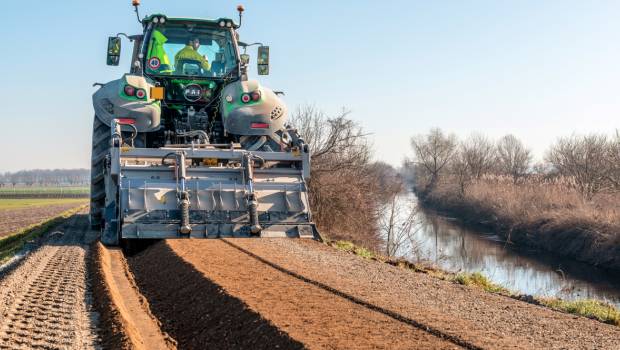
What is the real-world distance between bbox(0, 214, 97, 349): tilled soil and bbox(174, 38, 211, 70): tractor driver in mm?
4298

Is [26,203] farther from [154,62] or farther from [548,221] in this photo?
[154,62]

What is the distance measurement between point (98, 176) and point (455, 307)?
6.64 meters

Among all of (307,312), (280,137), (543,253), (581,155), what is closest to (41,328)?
(307,312)

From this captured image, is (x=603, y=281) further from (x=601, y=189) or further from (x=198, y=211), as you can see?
(x=601, y=189)

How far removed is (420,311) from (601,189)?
30727 millimetres

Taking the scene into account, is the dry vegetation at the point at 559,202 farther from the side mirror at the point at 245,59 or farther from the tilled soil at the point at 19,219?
the tilled soil at the point at 19,219

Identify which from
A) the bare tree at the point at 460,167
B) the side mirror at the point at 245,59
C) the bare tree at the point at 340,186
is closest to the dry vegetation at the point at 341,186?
the bare tree at the point at 340,186

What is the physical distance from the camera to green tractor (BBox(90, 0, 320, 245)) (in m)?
10.3

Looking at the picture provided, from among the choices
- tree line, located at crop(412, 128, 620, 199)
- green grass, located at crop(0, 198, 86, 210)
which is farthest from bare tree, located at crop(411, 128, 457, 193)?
green grass, located at crop(0, 198, 86, 210)

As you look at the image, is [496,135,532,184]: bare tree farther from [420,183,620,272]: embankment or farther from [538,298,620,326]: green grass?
[538,298,620,326]: green grass

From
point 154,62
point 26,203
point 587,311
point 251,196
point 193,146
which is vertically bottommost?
point 587,311

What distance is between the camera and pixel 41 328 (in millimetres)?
5812

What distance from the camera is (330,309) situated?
264 inches

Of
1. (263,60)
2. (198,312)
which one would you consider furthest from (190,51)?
(198,312)
